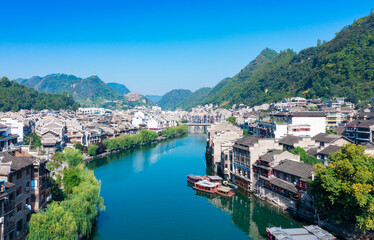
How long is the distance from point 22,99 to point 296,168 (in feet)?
261

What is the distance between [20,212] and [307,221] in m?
16.1

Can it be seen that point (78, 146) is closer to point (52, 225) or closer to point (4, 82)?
point (52, 225)

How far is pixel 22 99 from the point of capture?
79.9 meters

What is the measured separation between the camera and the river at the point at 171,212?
1858 cm

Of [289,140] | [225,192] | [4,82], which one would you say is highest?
[4,82]

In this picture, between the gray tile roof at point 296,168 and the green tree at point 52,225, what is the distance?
14308 mm

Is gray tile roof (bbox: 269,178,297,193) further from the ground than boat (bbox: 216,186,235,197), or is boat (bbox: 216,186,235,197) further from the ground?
gray tile roof (bbox: 269,178,297,193)

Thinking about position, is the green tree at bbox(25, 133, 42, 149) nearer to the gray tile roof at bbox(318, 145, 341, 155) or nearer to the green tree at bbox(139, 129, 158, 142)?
the green tree at bbox(139, 129, 158, 142)

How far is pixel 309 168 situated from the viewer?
20188 mm

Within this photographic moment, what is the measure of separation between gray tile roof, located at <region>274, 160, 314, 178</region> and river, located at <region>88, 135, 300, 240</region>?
286 cm

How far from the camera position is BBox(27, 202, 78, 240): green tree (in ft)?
42.2

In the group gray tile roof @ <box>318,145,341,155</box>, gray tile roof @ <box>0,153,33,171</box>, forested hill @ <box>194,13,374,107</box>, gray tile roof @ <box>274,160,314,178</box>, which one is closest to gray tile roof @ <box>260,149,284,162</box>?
gray tile roof @ <box>274,160,314,178</box>

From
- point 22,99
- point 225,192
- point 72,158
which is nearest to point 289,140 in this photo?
point 225,192

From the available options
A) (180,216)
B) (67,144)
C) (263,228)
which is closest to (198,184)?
(180,216)
